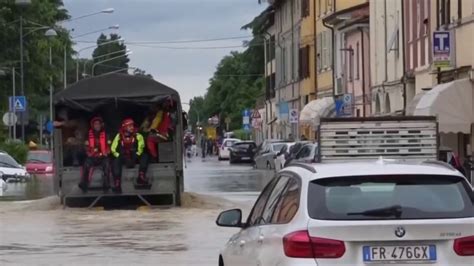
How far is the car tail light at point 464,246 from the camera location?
930 cm

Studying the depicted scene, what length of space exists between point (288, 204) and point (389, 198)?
0.82 meters

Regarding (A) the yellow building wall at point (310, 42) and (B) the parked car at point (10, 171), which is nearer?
(B) the parked car at point (10, 171)

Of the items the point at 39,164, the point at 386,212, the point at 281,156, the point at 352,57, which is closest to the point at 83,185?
the point at 386,212

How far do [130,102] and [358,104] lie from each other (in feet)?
104

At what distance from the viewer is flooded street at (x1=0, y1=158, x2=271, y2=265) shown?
18844 millimetres

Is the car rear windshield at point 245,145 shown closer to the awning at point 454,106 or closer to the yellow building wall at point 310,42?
the yellow building wall at point 310,42

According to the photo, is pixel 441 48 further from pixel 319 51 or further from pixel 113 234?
pixel 319 51

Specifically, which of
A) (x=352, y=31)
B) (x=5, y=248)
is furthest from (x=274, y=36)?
(x=5, y=248)

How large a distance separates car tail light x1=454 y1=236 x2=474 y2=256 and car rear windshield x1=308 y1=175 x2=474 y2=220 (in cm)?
19

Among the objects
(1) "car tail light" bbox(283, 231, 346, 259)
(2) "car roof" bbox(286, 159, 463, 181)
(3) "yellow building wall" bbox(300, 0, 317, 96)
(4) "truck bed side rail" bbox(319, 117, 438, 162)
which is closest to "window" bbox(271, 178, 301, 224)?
(2) "car roof" bbox(286, 159, 463, 181)

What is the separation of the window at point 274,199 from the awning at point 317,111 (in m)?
54.8

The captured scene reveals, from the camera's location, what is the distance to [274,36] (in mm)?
100438

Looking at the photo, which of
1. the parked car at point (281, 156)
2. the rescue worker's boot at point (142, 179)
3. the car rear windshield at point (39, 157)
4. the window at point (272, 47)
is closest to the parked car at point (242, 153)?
the car rear windshield at point (39, 157)

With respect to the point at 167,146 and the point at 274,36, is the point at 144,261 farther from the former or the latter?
the point at 274,36
